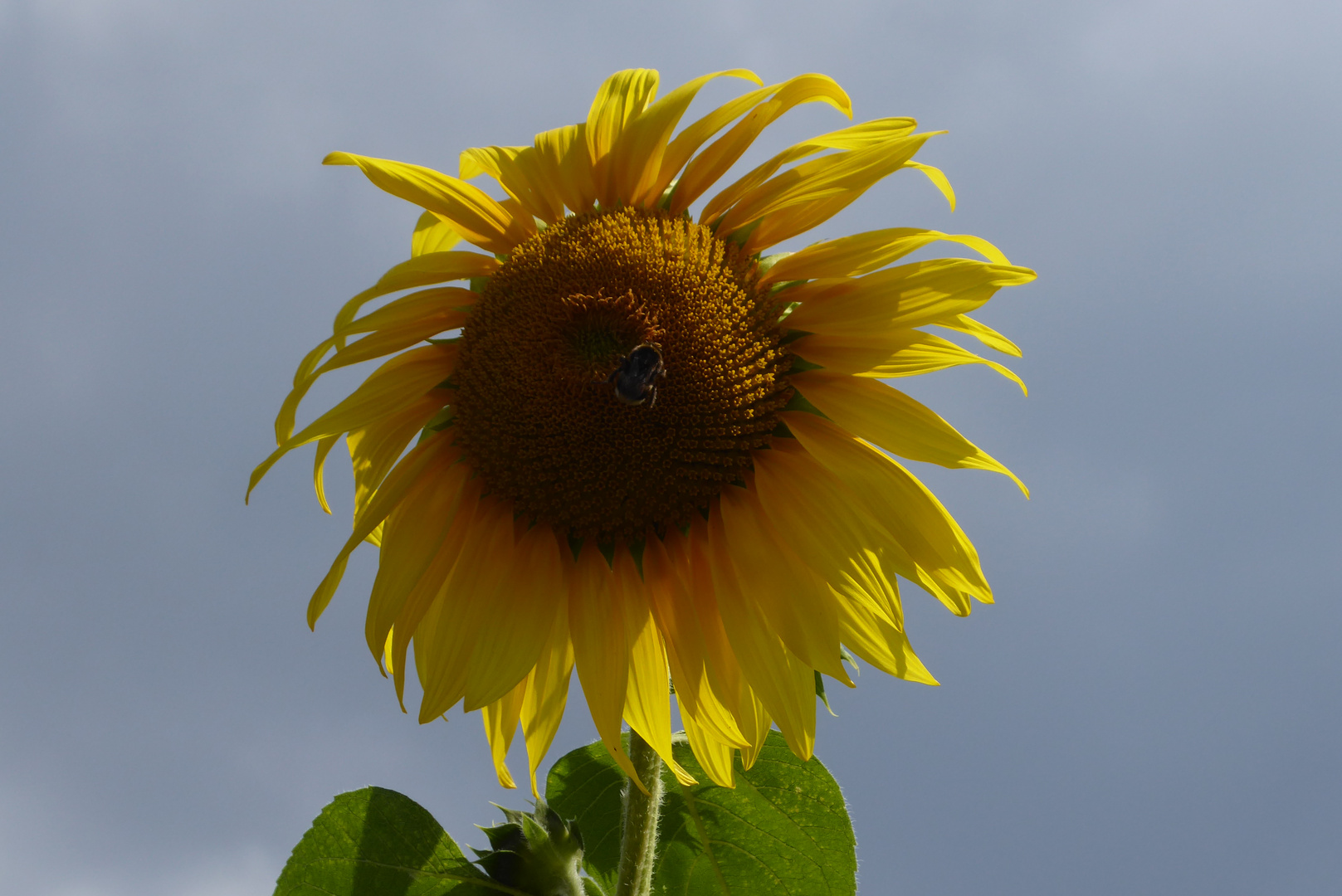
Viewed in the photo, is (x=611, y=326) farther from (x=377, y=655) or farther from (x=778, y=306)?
(x=377, y=655)

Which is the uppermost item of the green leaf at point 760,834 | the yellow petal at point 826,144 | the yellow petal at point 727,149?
the yellow petal at point 727,149

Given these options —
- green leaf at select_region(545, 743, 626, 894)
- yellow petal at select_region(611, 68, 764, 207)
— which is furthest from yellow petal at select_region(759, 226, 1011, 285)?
green leaf at select_region(545, 743, 626, 894)

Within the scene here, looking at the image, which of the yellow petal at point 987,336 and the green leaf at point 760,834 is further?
the green leaf at point 760,834

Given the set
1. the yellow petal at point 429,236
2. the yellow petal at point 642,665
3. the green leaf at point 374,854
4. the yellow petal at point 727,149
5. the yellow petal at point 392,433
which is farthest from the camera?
the yellow petal at point 429,236

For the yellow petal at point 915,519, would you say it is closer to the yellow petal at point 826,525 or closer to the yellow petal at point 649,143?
the yellow petal at point 826,525

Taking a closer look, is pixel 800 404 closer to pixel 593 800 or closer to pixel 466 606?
pixel 466 606

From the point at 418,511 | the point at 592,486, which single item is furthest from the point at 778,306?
the point at 418,511

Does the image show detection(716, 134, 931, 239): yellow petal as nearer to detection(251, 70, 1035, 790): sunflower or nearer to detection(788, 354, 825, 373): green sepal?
detection(251, 70, 1035, 790): sunflower

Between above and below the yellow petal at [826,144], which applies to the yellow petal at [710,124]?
above

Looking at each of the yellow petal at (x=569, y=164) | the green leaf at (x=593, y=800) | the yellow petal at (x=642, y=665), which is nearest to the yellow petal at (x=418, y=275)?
the yellow petal at (x=569, y=164)

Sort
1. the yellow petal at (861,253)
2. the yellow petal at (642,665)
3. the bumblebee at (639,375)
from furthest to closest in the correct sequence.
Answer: the yellow petal at (642,665) → the yellow petal at (861,253) → the bumblebee at (639,375)
